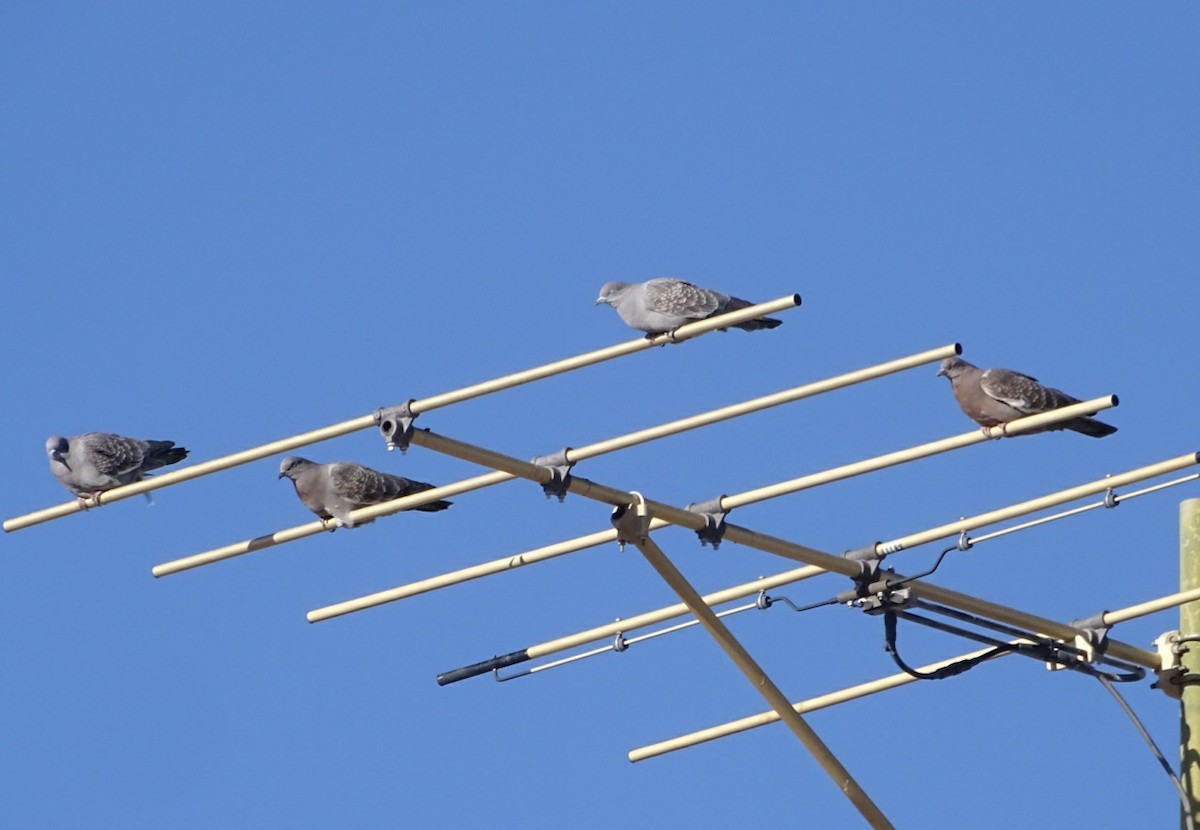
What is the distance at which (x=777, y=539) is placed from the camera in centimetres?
1038

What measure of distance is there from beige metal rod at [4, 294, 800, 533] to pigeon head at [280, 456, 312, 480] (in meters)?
4.70

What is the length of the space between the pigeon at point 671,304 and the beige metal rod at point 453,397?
4111 mm

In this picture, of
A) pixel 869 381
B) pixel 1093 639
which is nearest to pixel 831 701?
pixel 1093 639

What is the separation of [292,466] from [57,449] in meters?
1.92

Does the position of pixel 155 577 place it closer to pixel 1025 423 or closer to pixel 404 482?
pixel 404 482

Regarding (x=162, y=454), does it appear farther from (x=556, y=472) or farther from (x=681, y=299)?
(x=556, y=472)

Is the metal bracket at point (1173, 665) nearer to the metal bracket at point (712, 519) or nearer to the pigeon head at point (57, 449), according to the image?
the metal bracket at point (712, 519)

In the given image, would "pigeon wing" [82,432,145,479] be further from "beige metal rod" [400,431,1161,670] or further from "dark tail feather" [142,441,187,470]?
"beige metal rod" [400,431,1161,670]

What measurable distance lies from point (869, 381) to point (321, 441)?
2.45 metres

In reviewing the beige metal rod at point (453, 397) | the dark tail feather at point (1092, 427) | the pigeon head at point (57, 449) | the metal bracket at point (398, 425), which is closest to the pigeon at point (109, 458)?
the pigeon head at point (57, 449)

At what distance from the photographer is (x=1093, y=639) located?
11242mm

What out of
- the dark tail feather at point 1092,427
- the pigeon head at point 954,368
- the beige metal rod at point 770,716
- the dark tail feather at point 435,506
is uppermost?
the pigeon head at point 954,368

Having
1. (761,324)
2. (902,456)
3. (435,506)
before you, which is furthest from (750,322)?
(902,456)

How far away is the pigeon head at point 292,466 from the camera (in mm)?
16656
